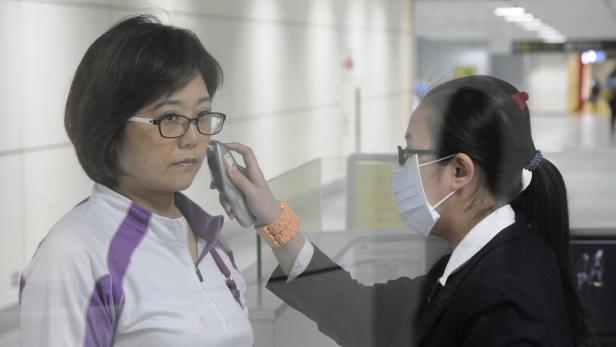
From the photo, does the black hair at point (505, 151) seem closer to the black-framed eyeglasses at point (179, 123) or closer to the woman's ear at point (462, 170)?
the woman's ear at point (462, 170)

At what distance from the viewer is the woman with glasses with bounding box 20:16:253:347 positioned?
1.49 metres

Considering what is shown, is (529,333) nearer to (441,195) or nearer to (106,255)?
(441,195)

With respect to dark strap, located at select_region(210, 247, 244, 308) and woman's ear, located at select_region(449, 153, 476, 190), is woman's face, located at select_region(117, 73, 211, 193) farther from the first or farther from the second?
woman's ear, located at select_region(449, 153, 476, 190)

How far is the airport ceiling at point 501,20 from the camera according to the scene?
8.45 ft

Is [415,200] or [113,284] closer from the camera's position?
[113,284]

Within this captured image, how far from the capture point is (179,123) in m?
1.60

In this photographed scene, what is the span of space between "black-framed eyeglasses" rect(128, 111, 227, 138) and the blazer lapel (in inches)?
23.0

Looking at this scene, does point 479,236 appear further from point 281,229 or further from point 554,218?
point 281,229

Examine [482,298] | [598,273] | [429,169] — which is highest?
[429,169]

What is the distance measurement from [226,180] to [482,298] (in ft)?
1.86

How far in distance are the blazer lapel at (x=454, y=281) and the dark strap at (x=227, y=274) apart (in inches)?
16.2

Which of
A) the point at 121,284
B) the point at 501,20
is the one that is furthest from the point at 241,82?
the point at 501,20

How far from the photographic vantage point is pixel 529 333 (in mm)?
1615

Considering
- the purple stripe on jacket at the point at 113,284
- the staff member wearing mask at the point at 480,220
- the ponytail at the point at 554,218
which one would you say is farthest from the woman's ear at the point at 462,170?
the purple stripe on jacket at the point at 113,284
